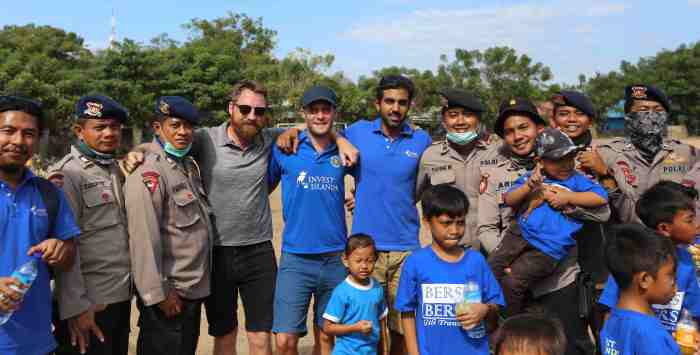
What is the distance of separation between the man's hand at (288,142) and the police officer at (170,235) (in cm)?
64

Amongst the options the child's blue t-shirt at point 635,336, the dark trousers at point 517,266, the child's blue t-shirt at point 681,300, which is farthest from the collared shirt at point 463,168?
the child's blue t-shirt at point 635,336

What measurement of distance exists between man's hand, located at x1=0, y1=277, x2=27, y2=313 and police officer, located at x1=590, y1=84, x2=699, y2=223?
143 inches

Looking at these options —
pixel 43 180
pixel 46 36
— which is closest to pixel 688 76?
pixel 46 36

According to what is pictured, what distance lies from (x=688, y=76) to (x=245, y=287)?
4670cm

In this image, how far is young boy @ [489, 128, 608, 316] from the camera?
3.60 m

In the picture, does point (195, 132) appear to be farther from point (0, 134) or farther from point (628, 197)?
point (628, 197)

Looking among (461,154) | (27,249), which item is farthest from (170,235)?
(461,154)

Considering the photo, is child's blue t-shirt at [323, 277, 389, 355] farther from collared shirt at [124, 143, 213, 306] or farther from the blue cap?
the blue cap

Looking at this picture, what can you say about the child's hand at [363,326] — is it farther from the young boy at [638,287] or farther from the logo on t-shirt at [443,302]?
the young boy at [638,287]

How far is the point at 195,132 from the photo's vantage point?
4559mm

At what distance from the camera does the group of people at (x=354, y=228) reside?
3.14 m

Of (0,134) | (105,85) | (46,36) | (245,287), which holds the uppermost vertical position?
(46,36)

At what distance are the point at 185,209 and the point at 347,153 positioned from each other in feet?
3.93

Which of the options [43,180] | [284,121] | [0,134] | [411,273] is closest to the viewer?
[0,134]
